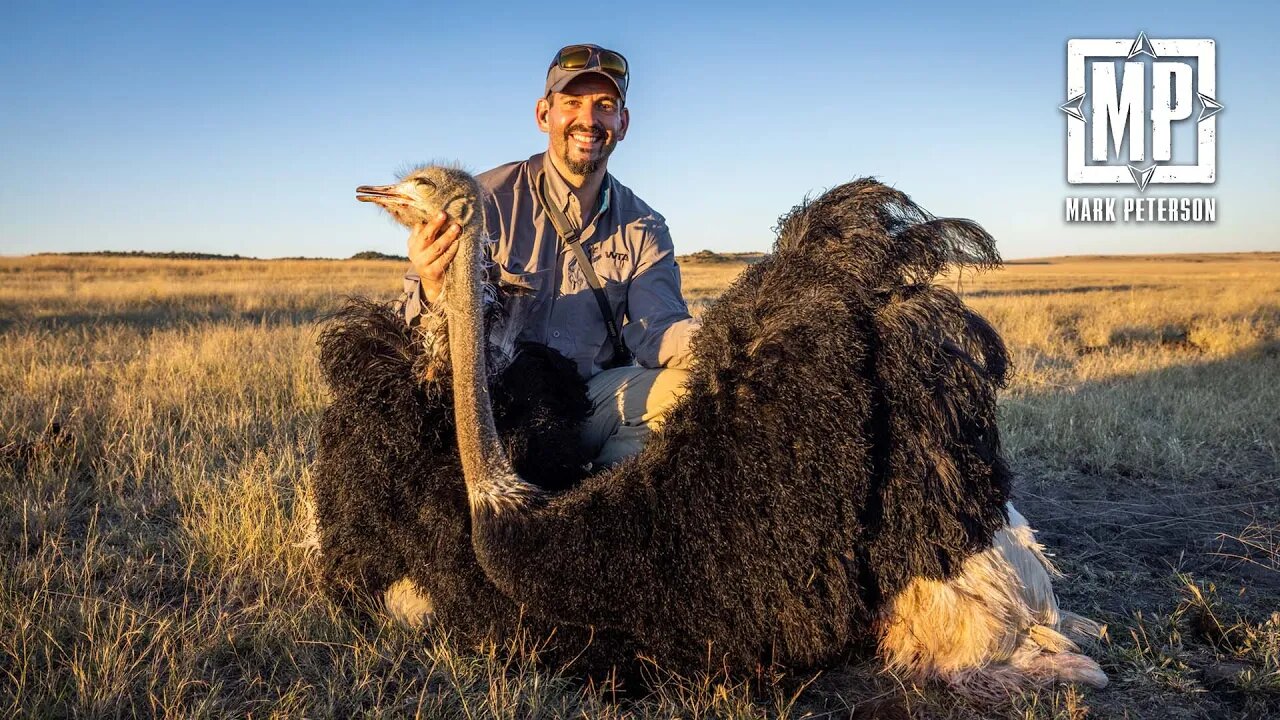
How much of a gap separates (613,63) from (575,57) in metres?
0.19

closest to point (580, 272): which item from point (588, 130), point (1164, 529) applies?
point (588, 130)

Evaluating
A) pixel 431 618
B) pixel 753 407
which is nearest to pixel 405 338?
pixel 431 618

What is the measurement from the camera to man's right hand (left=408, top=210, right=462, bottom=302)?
3033 mm

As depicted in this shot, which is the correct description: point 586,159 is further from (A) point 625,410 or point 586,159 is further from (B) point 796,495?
(B) point 796,495

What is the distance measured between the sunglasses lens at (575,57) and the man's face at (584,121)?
→ 0.21 ft

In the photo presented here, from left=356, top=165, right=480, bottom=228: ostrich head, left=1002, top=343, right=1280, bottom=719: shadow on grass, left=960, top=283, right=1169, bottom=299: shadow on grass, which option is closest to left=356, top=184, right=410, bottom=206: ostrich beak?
left=356, top=165, right=480, bottom=228: ostrich head

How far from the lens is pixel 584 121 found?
454 centimetres

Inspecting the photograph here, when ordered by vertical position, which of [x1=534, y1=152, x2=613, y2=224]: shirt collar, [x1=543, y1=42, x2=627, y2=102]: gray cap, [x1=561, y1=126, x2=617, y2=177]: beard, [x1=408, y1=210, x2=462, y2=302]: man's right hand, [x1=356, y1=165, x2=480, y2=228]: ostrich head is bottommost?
[x1=408, y1=210, x2=462, y2=302]: man's right hand

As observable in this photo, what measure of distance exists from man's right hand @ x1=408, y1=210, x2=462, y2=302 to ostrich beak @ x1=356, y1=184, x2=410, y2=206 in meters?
0.12

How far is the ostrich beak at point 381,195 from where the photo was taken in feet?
9.99

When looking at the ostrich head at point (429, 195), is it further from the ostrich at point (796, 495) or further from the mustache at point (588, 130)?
the mustache at point (588, 130)

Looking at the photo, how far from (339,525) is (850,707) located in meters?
2.01

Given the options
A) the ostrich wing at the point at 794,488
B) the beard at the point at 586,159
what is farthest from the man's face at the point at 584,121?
the ostrich wing at the point at 794,488

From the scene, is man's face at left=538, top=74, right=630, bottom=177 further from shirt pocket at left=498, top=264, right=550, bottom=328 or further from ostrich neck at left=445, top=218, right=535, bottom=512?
ostrich neck at left=445, top=218, right=535, bottom=512
